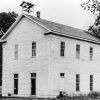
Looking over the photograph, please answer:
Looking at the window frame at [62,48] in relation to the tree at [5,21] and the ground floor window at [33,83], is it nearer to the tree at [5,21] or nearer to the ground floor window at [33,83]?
the ground floor window at [33,83]

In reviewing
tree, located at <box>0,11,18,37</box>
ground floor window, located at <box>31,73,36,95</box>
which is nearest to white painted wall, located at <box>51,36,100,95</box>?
ground floor window, located at <box>31,73,36,95</box>

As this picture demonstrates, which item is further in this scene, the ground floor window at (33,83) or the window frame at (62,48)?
the window frame at (62,48)

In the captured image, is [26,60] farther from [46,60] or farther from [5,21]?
[5,21]

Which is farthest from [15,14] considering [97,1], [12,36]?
[97,1]

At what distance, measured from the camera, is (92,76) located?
134 ft

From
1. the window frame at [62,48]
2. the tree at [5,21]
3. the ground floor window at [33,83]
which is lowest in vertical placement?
the ground floor window at [33,83]

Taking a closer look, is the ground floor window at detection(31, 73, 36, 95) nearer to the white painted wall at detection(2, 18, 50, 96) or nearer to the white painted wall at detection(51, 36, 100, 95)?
the white painted wall at detection(2, 18, 50, 96)

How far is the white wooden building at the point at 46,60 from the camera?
34.4 metres

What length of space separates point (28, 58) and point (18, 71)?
2.21 meters

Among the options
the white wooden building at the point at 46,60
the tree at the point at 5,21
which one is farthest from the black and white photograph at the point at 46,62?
the tree at the point at 5,21

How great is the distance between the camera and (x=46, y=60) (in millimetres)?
34344

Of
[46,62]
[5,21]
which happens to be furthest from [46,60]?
[5,21]

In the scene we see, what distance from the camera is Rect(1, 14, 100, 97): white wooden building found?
34.4 m

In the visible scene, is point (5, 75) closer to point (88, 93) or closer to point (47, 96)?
point (47, 96)
